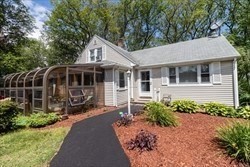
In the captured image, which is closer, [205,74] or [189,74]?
[205,74]

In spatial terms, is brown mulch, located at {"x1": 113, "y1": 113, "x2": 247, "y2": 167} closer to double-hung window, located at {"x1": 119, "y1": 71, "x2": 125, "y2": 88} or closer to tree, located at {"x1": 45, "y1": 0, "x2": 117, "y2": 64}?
double-hung window, located at {"x1": 119, "y1": 71, "x2": 125, "y2": 88}

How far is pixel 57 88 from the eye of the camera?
33.2 feet

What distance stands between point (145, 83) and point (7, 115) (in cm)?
945

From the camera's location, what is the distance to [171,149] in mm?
4660

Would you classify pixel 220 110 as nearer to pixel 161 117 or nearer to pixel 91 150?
pixel 161 117

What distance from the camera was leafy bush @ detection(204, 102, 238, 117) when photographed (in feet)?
27.8

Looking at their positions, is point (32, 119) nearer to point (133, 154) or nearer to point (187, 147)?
point (133, 154)

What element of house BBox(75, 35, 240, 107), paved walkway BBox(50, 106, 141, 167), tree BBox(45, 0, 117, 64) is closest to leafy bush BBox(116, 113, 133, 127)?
paved walkway BBox(50, 106, 141, 167)

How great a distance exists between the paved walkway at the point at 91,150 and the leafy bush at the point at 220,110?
216 inches

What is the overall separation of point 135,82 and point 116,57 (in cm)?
272

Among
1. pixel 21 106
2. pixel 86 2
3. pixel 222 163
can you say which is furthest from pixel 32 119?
pixel 86 2

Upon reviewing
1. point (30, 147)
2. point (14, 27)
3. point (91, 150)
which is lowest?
point (30, 147)

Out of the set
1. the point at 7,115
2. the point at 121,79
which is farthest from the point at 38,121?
the point at 121,79

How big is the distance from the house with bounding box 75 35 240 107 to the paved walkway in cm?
616
